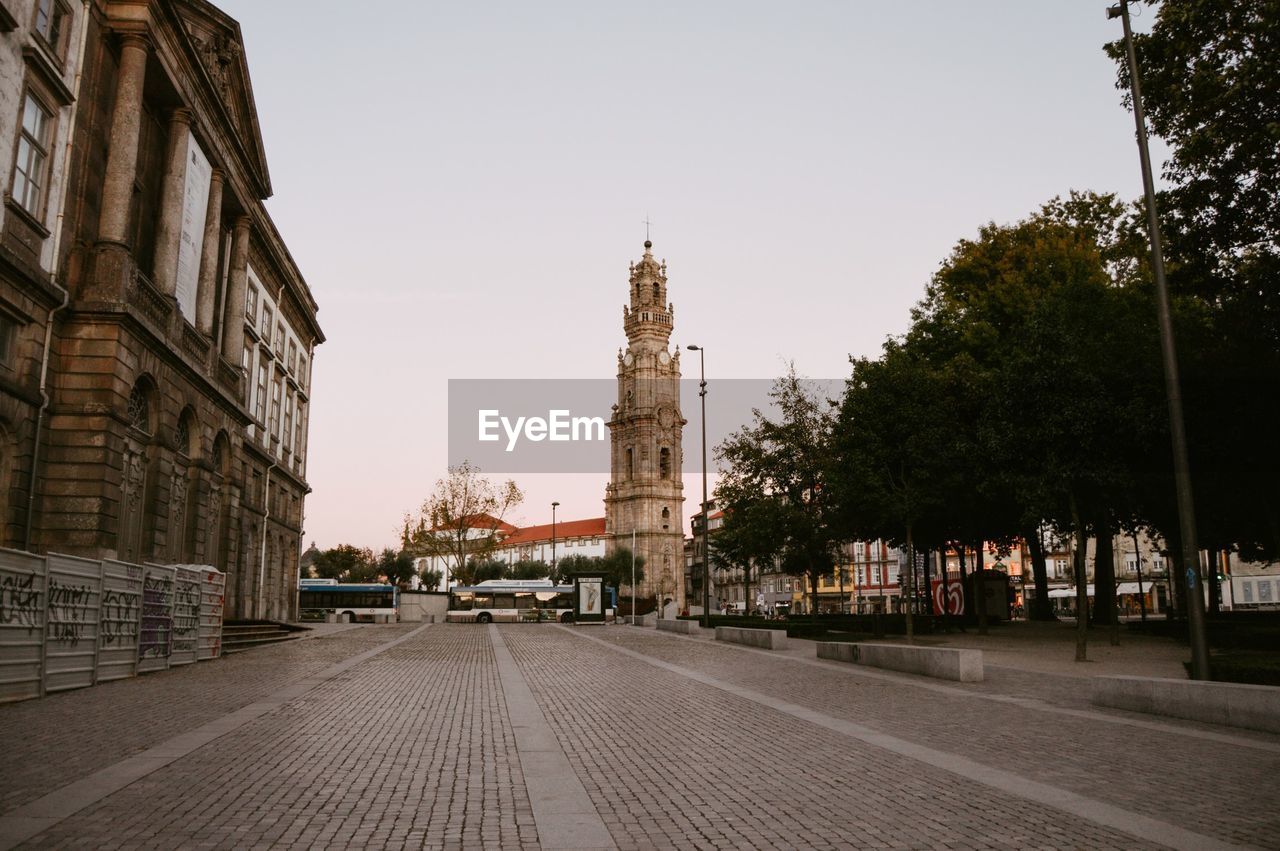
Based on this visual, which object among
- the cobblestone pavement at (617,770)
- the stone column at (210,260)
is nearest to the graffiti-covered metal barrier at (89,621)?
the cobblestone pavement at (617,770)

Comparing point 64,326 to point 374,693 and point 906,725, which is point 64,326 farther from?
point 906,725

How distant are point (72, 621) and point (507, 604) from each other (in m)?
54.3

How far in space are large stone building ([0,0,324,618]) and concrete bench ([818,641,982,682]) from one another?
54.8 feet

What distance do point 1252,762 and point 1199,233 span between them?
15106mm

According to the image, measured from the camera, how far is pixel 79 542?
64.1ft

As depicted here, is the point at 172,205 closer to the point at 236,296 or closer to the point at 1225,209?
the point at 236,296

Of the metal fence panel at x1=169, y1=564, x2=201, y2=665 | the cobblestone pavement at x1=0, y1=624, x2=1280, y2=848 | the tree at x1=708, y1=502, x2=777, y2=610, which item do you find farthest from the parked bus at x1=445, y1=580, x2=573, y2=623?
the cobblestone pavement at x1=0, y1=624, x2=1280, y2=848

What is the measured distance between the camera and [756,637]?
95.0 feet

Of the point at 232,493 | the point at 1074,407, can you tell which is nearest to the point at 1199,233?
the point at 1074,407

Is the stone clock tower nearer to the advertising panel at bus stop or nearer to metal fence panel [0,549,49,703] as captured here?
the advertising panel at bus stop

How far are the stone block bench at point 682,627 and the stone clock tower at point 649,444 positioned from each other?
86181 mm


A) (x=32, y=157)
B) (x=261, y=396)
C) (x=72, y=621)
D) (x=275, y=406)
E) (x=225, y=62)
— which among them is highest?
(x=225, y=62)

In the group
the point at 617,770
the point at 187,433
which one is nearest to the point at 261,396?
the point at 187,433

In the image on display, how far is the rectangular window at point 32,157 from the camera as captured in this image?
18.0m
